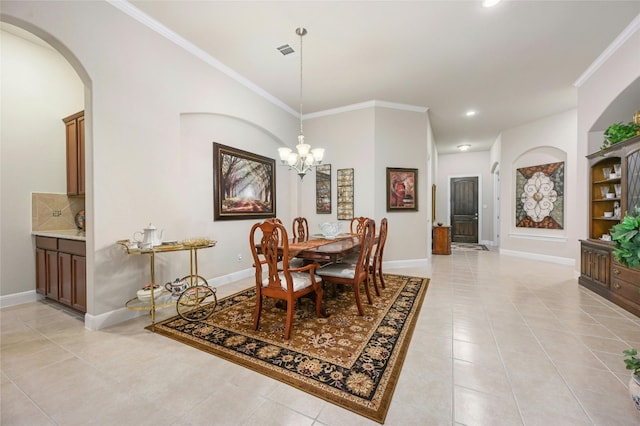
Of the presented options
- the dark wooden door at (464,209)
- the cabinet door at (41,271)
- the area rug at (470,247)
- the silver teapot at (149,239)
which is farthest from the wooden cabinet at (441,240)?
the cabinet door at (41,271)

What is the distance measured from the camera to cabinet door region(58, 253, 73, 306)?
2.75m

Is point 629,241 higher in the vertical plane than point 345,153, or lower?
lower

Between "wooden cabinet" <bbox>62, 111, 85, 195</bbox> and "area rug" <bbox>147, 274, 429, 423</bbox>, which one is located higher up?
"wooden cabinet" <bbox>62, 111, 85, 195</bbox>

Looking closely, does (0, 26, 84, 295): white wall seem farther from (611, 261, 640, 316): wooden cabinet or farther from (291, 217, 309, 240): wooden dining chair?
(611, 261, 640, 316): wooden cabinet

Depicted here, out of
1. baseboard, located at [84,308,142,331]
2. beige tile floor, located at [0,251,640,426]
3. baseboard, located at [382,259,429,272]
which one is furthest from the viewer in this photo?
baseboard, located at [382,259,429,272]

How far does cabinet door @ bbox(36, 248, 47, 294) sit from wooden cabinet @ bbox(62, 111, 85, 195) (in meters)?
0.81

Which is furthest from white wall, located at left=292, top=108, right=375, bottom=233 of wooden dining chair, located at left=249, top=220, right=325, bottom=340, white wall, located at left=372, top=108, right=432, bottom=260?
wooden dining chair, located at left=249, top=220, right=325, bottom=340

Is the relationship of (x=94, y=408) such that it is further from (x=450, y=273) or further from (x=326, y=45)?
(x=450, y=273)

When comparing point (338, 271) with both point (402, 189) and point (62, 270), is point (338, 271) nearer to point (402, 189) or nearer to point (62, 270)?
point (402, 189)

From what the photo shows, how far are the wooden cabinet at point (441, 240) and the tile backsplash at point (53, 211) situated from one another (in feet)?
23.4

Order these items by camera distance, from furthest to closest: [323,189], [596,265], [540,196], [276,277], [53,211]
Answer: [540,196]
[323,189]
[596,265]
[53,211]
[276,277]

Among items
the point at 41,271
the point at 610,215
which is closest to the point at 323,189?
the point at 41,271

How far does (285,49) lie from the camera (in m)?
3.24

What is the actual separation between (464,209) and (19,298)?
34.0 ft
